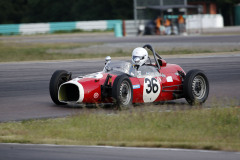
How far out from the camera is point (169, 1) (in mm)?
48719

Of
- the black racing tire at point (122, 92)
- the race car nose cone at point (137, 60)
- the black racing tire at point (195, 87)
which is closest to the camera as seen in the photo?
the black racing tire at point (122, 92)

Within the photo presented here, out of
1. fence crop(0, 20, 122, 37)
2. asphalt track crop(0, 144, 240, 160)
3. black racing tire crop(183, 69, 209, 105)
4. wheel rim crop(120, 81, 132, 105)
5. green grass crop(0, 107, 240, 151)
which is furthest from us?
fence crop(0, 20, 122, 37)

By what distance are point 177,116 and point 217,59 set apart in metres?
13.7

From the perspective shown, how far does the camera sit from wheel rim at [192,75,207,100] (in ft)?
39.0

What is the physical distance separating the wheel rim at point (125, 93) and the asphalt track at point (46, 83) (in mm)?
845

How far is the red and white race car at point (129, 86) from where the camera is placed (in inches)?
429

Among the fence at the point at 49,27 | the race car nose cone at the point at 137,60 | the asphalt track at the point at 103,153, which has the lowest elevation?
the asphalt track at the point at 103,153

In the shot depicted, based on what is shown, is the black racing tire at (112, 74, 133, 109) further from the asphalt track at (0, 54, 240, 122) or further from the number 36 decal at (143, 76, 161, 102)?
the asphalt track at (0, 54, 240, 122)

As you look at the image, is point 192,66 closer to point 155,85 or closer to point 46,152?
point 155,85

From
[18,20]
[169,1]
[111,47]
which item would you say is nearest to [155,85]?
[111,47]

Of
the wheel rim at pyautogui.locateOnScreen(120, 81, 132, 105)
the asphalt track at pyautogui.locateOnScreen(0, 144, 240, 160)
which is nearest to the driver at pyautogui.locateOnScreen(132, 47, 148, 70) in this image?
the wheel rim at pyautogui.locateOnScreen(120, 81, 132, 105)

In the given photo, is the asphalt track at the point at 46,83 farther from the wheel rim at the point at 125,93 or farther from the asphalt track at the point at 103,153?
the asphalt track at the point at 103,153

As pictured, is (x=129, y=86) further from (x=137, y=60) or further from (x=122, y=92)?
(x=137, y=60)

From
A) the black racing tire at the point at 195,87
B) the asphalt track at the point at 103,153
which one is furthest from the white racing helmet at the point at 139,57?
the asphalt track at the point at 103,153
